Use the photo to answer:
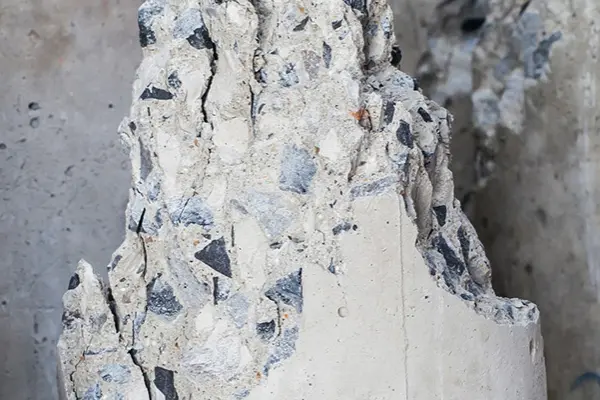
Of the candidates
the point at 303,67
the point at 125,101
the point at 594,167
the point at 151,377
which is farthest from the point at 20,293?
the point at 594,167

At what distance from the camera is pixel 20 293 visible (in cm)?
130

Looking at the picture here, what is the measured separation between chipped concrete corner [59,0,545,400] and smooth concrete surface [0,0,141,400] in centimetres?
41

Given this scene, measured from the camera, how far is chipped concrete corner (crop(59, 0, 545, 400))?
0.81m

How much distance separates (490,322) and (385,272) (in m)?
0.11

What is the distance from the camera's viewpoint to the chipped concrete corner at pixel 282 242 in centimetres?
81

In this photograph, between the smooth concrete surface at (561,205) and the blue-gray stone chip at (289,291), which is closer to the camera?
the blue-gray stone chip at (289,291)

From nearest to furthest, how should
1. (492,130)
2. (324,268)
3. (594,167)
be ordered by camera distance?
(324,268) < (594,167) < (492,130)

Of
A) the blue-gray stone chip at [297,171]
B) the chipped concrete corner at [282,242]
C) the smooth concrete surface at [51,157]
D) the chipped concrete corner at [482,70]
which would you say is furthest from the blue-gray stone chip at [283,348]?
the chipped concrete corner at [482,70]

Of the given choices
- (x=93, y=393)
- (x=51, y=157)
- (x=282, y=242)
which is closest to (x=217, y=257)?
(x=282, y=242)

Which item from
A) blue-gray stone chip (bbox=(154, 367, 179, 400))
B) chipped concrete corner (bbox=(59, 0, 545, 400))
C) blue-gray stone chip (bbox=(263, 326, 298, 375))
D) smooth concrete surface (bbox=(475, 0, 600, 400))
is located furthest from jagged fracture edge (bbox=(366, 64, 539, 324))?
smooth concrete surface (bbox=(475, 0, 600, 400))

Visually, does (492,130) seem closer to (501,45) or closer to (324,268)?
(501,45)

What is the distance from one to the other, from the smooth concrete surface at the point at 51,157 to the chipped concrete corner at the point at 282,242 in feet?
1.35

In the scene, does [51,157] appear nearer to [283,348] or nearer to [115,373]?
[115,373]

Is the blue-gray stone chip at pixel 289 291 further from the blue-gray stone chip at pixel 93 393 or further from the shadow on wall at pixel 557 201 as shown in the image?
the shadow on wall at pixel 557 201
